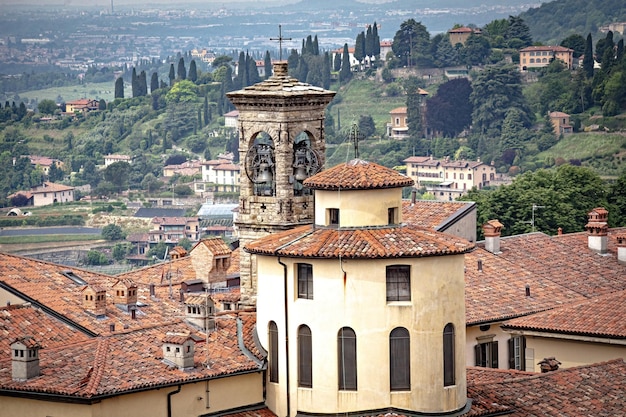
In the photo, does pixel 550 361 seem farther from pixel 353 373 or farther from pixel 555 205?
pixel 555 205

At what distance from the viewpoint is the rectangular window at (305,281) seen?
1346 inches

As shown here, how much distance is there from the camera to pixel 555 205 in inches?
3494

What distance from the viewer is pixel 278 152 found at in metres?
42.2

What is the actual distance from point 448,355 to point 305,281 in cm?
268

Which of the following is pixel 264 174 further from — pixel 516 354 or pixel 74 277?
pixel 516 354

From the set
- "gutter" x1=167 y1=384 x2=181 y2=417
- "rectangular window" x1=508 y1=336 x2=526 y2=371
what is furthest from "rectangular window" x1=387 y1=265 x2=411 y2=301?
"rectangular window" x1=508 y1=336 x2=526 y2=371

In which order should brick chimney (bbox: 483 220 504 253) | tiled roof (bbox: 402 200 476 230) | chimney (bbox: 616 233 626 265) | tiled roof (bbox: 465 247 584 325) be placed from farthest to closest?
chimney (bbox: 616 233 626 265) → brick chimney (bbox: 483 220 504 253) → tiled roof (bbox: 402 200 476 230) → tiled roof (bbox: 465 247 584 325)

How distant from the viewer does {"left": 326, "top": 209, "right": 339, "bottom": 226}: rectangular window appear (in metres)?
35.0

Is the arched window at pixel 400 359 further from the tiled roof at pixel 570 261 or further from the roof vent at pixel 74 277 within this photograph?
the tiled roof at pixel 570 261

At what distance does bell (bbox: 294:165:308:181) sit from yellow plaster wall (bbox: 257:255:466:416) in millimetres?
7741

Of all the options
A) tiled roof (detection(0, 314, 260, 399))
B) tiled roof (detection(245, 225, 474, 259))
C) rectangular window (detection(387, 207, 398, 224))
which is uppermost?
rectangular window (detection(387, 207, 398, 224))

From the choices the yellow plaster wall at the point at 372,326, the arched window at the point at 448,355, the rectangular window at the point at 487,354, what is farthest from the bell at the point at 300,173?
the arched window at the point at 448,355

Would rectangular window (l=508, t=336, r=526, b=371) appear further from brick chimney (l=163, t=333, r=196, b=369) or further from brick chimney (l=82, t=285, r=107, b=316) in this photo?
brick chimney (l=163, t=333, r=196, b=369)

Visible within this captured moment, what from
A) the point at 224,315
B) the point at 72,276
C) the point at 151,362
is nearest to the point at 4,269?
the point at 72,276
